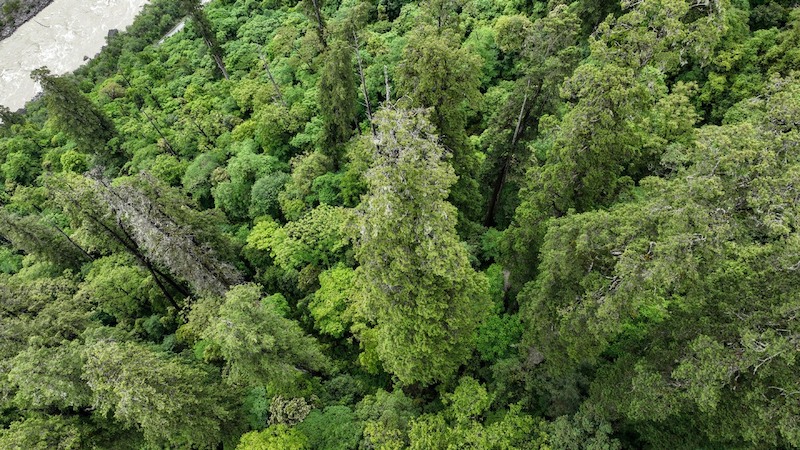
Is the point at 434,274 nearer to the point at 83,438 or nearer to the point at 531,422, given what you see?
the point at 531,422

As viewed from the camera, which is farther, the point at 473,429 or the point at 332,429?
the point at 332,429

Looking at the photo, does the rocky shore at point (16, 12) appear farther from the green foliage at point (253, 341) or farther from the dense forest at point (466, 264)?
the green foliage at point (253, 341)

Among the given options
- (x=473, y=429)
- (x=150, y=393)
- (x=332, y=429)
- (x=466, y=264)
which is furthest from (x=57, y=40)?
(x=473, y=429)

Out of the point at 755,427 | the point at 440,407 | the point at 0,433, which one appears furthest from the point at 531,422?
the point at 0,433

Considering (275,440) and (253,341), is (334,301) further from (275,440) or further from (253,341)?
(253,341)

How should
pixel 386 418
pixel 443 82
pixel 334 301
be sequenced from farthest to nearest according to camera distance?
pixel 334 301
pixel 443 82
pixel 386 418

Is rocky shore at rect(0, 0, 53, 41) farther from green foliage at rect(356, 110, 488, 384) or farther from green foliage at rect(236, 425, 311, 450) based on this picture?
green foliage at rect(356, 110, 488, 384)
